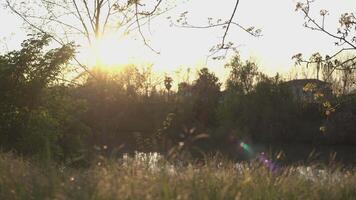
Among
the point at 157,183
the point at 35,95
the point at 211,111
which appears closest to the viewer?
the point at 157,183

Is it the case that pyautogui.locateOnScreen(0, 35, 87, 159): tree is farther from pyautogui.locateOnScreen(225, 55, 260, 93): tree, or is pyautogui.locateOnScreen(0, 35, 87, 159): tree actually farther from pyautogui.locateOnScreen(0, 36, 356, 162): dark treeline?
pyautogui.locateOnScreen(225, 55, 260, 93): tree

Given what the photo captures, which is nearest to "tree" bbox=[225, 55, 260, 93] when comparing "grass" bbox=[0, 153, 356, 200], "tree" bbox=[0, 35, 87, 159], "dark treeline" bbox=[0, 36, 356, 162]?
"dark treeline" bbox=[0, 36, 356, 162]

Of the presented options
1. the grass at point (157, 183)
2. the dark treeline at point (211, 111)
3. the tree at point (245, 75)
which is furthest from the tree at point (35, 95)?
the tree at point (245, 75)

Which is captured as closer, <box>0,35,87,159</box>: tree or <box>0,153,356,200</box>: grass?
<box>0,153,356,200</box>: grass

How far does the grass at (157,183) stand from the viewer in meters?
6.80

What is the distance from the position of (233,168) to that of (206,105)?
170 ft

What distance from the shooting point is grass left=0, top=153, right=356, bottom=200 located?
6.80 metres

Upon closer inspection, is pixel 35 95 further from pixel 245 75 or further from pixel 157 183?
pixel 245 75

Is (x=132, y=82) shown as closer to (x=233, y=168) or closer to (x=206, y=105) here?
(x=206, y=105)

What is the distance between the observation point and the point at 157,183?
732 centimetres

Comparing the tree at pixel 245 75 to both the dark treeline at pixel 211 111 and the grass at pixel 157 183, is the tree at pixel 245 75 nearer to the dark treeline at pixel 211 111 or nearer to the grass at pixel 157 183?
the dark treeline at pixel 211 111

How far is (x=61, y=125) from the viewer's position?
25.7m

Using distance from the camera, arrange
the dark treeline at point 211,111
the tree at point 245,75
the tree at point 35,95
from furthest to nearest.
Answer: the tree at point 245,75 → the dark treeline at point 211,111 → the tree at point 35,95

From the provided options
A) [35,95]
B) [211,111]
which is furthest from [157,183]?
[211,111]
